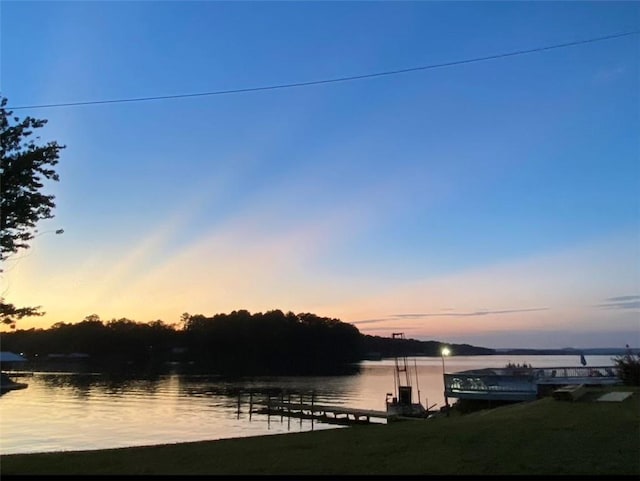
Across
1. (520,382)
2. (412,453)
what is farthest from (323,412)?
(412,453)

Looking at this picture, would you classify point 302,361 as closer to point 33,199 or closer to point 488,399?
point 488,399

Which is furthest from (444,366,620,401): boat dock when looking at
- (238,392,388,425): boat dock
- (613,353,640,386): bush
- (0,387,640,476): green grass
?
(0,387,640,476): green grass

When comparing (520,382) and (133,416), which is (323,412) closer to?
(133,416)

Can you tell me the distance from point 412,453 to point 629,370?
62.5 feet

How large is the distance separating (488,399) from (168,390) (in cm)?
5658

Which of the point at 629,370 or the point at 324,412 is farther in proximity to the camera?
the point at 324,412

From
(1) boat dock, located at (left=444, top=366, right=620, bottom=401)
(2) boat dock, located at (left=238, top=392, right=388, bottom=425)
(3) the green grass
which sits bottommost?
(2) boat dock, located at (left=238, top=392, right=388, bottom=425)

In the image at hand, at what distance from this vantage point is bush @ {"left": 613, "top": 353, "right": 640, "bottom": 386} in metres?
24.9

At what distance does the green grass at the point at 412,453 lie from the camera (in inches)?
365

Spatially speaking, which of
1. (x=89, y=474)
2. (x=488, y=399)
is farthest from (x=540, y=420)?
(x=488, y=399)

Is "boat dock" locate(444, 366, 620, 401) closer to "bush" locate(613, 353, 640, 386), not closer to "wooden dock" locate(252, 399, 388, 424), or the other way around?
"bush" locate(613, 353, 640, 386)

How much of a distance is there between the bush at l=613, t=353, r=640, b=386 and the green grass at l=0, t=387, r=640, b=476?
1160 cm

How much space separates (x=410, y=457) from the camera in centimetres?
1029

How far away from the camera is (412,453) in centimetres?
1071
